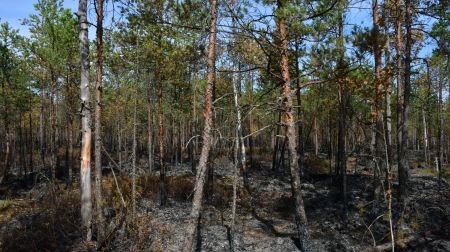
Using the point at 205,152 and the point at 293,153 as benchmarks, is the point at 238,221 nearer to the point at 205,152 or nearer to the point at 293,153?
the point at 293,153

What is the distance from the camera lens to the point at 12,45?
22.4 meters

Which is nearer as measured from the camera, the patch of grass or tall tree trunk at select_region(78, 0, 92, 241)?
tall tree trunk at select_region(78, 0, 92, 241)

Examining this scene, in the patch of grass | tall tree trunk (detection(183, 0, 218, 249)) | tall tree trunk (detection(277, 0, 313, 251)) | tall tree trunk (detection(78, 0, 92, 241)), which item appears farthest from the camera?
the patch of grass

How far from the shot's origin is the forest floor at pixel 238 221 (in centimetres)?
1106

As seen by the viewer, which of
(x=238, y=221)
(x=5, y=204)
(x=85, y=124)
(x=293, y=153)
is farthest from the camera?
(x=5, y=204)

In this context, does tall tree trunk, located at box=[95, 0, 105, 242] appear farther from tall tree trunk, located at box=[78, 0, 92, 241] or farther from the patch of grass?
Answer: the patch of grass

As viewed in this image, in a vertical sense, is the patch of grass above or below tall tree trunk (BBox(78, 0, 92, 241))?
below

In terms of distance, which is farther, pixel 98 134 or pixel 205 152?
pixel 98 134

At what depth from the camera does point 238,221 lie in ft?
49.0

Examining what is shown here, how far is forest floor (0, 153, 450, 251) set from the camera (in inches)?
436

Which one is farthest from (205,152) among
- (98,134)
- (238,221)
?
(238,221)

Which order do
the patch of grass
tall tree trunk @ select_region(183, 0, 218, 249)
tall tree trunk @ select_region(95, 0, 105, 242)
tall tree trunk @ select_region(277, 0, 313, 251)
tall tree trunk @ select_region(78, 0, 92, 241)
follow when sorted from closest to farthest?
tall tree trunk @ select_region(183, 0, 218, 249) → tall tree trunk @ select_region(78, 0, 92, 241) → tall tree trunk @ select_region(95, 0, 105, 242) → tall tree trunk @ select_region(277, 0, 313, 251) → the patch of grass

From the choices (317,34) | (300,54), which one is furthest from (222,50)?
(300,54)

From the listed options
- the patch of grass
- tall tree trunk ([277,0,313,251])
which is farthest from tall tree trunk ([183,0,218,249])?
the patch of grass
